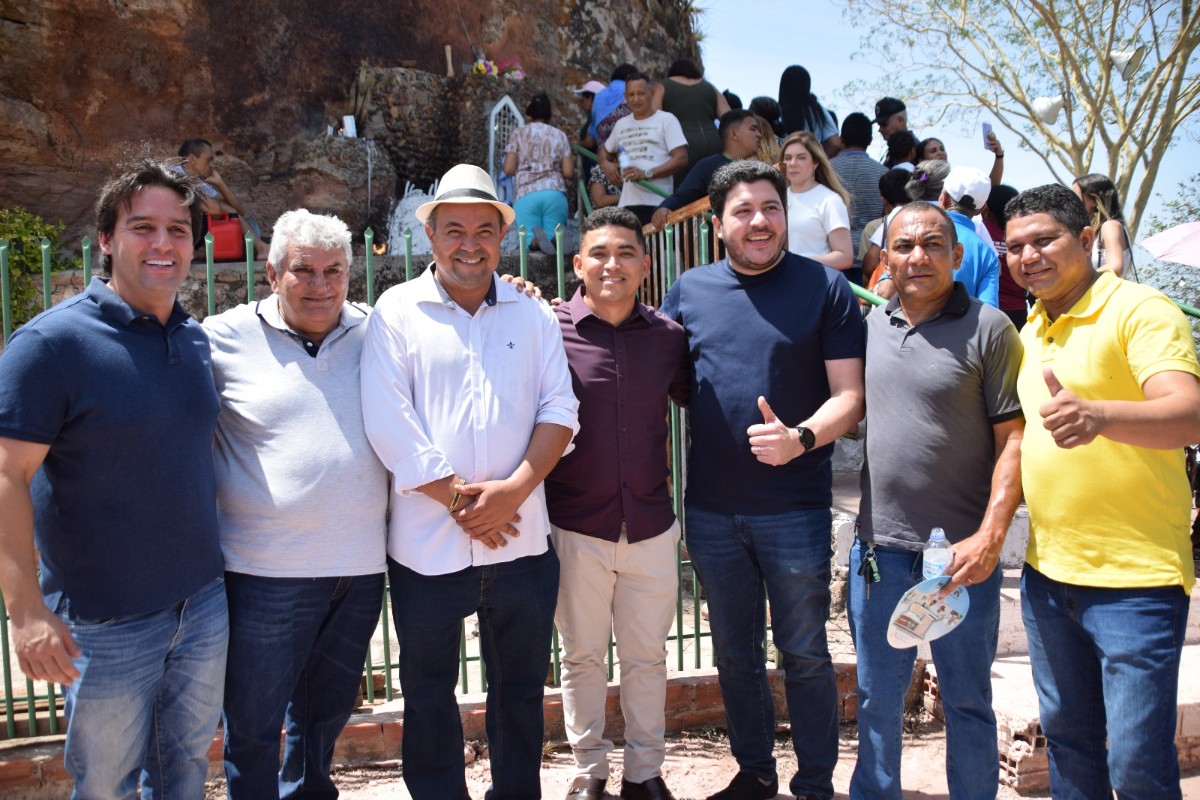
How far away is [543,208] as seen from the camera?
8453 mm

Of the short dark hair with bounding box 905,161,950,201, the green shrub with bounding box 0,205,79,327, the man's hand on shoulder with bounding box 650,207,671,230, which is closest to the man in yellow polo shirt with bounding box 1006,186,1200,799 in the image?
the short dark hair with bounding box 905,161,950,201

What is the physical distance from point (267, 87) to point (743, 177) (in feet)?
35.4

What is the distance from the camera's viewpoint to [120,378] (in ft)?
7.93

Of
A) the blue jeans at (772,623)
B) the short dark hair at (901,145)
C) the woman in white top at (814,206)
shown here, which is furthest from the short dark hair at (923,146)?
the blue jeans at (772,623)

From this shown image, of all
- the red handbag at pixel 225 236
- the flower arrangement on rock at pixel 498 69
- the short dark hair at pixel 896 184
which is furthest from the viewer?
the flower arrangement on rock at pixel 498 69

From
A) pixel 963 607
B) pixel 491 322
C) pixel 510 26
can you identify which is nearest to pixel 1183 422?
pixel 963 607

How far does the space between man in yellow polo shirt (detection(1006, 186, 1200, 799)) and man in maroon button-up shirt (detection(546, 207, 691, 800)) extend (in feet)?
4.16

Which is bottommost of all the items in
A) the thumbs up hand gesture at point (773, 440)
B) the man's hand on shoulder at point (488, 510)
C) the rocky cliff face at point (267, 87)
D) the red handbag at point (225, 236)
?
the man's hand on shoulder at point (488, 510)

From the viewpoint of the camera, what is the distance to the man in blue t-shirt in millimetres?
3252

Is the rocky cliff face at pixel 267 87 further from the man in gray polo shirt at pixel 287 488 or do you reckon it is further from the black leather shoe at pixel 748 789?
the black leather shoe at pixel 748 789

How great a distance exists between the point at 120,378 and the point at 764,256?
2.19 m

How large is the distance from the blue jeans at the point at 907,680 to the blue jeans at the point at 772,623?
0.68 ft

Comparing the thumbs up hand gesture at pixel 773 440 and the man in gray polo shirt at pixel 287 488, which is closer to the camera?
the man in gray polo shirt at pixel 287 488

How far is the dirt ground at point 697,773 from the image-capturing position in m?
3.73
